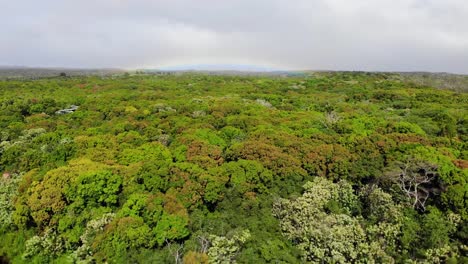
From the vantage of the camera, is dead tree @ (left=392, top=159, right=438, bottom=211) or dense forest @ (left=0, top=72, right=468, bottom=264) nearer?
dense forest @ (left=0, top=72, right=468, bottom=264)

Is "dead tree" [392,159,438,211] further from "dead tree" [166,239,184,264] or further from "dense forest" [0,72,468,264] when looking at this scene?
Result: "dead tree" [166,239,184,264]

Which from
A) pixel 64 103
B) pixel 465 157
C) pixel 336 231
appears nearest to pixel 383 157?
pixel 465 157

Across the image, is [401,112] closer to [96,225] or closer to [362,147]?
[362,147]

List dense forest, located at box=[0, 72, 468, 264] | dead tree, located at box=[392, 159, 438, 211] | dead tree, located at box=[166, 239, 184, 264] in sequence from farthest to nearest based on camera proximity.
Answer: dead tree, located at box=[392, 159, 438, 211]
dense forest, located at box=[0, 72, 468, 264]
dead tree, located at box=[166, 239, 184, 264]

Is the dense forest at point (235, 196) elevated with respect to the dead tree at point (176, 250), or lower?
elevated

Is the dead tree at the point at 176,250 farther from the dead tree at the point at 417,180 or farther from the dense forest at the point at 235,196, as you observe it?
the dead tree at the point at 417,180

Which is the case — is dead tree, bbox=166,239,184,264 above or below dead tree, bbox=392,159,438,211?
below

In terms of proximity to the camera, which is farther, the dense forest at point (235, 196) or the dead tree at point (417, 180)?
the dead tree at point (417, 180)

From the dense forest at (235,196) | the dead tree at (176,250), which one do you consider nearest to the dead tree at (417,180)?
the dense forest at (235,196)

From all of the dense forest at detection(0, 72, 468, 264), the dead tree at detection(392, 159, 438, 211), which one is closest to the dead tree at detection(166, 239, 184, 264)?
the dense forest at detection(0, 72, 468, 264)

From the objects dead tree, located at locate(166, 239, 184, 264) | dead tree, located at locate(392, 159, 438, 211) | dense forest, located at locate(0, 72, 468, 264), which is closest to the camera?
dead tree, located at locate(166, 239, 184, 264)
